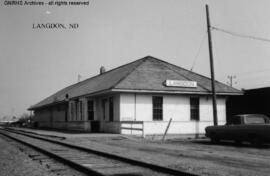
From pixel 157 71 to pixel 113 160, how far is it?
54.7 feet

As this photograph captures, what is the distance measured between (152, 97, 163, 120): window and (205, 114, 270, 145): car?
5999mm

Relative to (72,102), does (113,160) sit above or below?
below

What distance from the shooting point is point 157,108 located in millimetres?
24500

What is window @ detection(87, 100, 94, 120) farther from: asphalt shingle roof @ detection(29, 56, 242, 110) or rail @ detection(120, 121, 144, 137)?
rail @ detection(120, 121, 144, 137)

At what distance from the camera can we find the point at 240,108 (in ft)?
90.6

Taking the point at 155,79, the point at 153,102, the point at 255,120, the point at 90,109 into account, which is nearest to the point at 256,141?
the point at 255,120

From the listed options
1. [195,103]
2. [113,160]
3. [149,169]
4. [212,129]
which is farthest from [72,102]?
[149,169]

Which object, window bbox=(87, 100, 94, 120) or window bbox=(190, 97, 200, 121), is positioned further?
window bbox=(87, 100, 94, 120)

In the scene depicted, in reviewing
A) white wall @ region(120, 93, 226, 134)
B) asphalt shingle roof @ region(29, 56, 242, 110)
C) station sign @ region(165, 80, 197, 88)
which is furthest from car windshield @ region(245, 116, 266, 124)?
station sign @ region(165, 80, 197, 88)

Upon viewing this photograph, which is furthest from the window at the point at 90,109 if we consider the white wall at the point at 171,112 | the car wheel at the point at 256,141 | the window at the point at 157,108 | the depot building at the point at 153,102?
the car wheel at the point at 256,141

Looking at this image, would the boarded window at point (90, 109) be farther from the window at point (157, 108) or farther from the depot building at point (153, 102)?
the window at point (157, 108)

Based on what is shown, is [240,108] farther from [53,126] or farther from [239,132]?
[53,126]

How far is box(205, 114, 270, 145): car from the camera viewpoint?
15305mm

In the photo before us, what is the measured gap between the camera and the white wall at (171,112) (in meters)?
23.6
